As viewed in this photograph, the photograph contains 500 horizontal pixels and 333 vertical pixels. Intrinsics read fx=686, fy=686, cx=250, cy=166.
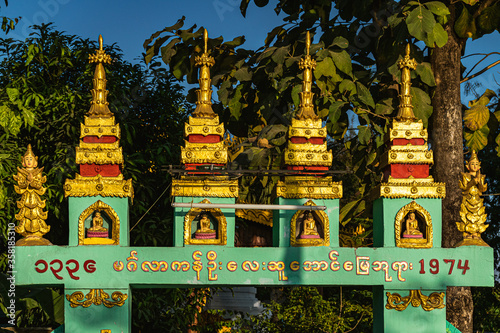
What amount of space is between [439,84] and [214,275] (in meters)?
5.52

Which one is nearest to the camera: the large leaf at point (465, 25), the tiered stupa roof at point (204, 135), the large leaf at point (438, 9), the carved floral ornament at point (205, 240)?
the carved floral ornament at point (205, 240)

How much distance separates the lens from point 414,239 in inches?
311

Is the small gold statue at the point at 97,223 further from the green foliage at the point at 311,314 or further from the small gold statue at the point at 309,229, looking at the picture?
the green foliage at the point at 311,314

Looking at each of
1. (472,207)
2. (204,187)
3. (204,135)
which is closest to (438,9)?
(472,207)

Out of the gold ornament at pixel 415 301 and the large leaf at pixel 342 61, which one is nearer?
the gold ornament at pixel 415 301

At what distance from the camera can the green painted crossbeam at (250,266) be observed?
24.8 feet

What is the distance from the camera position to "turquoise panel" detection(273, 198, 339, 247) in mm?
7895

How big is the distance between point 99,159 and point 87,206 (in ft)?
1.79

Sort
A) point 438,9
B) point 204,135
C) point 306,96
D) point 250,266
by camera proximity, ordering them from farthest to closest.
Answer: point 438,9, point 306,96, point 204,135, point 250,266

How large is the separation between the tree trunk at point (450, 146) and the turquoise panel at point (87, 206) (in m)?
5.23

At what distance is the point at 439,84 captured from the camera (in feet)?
36.5

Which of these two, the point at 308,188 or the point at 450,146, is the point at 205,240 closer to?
the point at 308,188

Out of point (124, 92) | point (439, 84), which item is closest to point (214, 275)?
point (439, 84)

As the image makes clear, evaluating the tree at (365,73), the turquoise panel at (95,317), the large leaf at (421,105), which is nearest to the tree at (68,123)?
the tree at (365,73)
